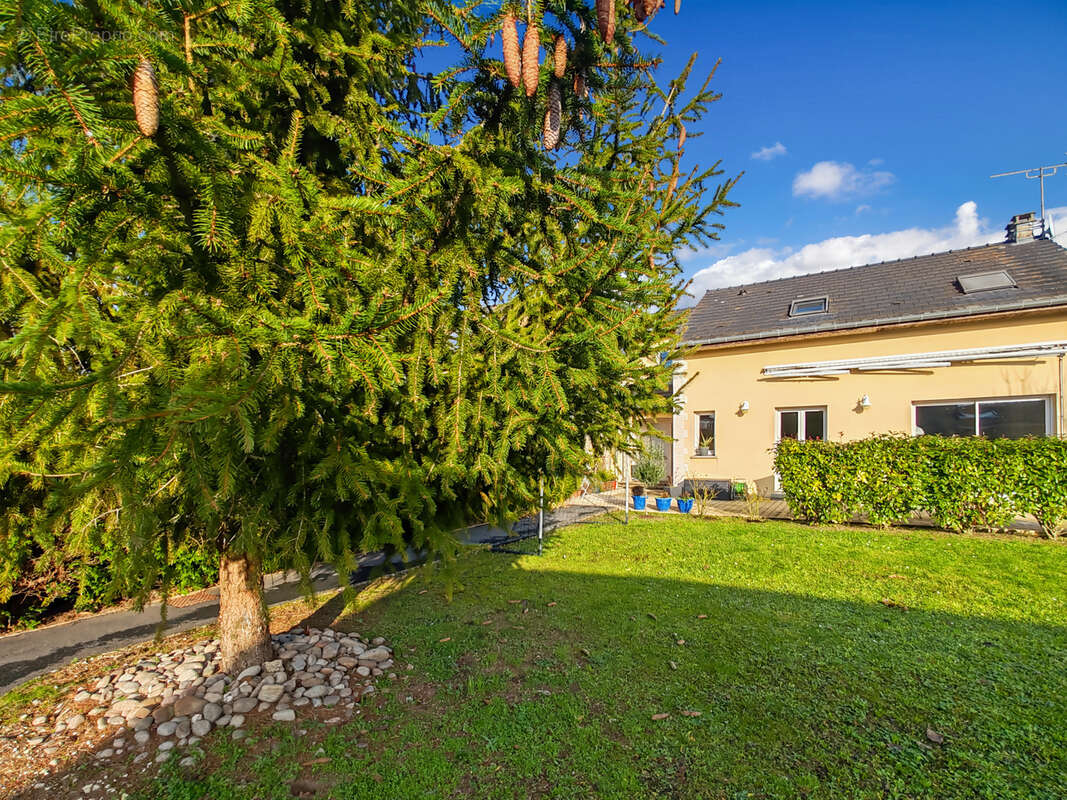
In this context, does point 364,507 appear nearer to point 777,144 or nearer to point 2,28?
point 2,28

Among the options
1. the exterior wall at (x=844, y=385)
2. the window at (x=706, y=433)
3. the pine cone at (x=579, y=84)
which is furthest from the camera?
the window at (x=706, y=433)

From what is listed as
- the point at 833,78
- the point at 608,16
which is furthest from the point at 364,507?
the point at 833,78

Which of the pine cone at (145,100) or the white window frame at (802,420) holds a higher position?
the pine cone at (145,100)

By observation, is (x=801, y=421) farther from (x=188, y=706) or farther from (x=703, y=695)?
(x=188, y=706)

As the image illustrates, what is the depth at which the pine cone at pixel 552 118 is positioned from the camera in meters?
2.14

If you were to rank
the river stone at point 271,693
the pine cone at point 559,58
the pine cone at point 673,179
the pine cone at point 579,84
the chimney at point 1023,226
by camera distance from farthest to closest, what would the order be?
the chimney at point 1023,226, the pine cone at point 673,179, the river stone at point 271,693, the pine cone at point 579,84, the pine cone at point 559,58

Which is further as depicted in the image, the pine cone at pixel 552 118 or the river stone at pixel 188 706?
the river stone at pixel 188 706

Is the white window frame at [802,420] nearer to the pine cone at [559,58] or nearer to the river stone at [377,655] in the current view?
the river stone at [377,655]

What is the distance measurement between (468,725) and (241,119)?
13.5 feet

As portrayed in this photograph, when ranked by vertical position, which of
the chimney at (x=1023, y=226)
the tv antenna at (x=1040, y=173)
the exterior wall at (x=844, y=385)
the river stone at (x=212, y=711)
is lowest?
the river stone at (x=212, y=711)

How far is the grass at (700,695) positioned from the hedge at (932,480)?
2771 mm

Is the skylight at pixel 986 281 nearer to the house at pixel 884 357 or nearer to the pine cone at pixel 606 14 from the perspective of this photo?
the house at pixel 884 357

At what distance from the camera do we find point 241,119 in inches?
107

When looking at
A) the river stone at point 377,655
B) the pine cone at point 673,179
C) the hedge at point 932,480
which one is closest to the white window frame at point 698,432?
the hedge at point 932,480
